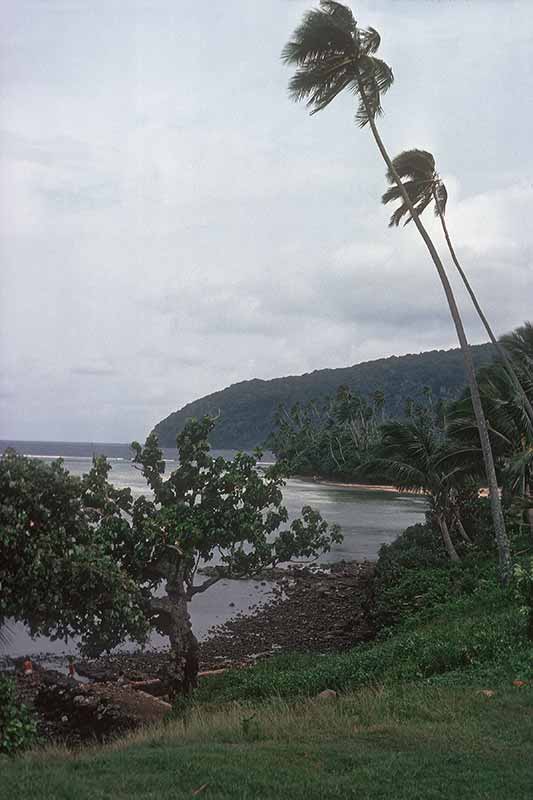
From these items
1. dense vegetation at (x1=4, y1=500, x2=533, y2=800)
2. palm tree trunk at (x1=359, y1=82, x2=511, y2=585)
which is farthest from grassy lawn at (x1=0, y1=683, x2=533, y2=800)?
palm tree trunk at (x1=359, y1=82, x2=511, y2=585)

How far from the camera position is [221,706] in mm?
13133

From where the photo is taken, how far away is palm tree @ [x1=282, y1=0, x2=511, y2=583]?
59.7ft

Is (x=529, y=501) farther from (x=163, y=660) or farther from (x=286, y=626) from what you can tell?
(x=163, y=660)

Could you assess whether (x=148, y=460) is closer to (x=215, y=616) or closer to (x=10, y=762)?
(x=10, y=762)

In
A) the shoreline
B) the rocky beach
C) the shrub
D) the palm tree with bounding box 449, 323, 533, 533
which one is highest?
the palm tree with bounding box 449, 323, 533, 533

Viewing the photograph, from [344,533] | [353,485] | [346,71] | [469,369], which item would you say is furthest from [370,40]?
[353,485]

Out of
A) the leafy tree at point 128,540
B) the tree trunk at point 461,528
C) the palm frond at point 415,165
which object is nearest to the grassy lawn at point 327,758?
the leafy tree at point 128,540

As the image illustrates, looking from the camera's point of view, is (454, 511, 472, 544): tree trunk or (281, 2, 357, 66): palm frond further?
(454, 511, 472, 544): tree trunk

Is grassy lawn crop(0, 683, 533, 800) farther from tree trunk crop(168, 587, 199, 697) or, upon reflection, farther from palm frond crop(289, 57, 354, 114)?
palm frond crop(289, 57, 354, 114)

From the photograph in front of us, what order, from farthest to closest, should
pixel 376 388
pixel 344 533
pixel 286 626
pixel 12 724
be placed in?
pixel 376 388 → pixel 344 533 → pixel 286 626 → pixel 12 724

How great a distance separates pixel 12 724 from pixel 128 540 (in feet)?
16.3

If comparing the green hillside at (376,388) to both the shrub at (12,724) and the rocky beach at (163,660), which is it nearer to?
the rocky beach at (163,660)

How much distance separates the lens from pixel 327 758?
759cm

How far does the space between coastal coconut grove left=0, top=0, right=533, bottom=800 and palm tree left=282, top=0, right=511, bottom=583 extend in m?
0.05
